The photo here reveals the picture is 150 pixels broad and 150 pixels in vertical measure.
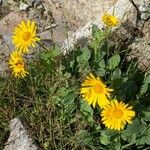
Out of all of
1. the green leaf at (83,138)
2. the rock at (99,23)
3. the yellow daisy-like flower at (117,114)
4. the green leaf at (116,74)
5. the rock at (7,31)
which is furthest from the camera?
the rock at (7,31)

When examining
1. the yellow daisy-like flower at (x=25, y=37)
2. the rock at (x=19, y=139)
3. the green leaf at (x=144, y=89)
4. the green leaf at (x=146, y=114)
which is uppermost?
the yellow daisy-like flower at (x=25, y=37)

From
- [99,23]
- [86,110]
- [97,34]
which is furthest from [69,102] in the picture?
[99,23]

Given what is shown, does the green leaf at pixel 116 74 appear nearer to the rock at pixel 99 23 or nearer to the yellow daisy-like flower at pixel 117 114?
the yellow daisy-like flower at pixel 117 114

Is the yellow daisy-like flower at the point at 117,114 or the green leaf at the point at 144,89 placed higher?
the green leaf at the point at 144,89

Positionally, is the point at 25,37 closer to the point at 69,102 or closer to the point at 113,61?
the point at 69,102

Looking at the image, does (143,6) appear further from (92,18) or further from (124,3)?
(92,18)

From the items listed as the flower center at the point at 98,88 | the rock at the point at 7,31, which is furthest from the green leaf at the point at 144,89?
the rock at the point at 7,31

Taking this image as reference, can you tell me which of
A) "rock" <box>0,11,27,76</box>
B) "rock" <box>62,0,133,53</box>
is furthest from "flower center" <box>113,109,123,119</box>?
"rock" <box>0,11,27,76</box>

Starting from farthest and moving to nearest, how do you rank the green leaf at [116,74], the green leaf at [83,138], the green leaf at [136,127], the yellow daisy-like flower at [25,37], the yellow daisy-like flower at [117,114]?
1. the green leaf at [116,74]
2. the green leaf at [83,138]
3. the yellow daisy-like flower at [25,37]
4. the green leaf at [136,127]
5. the yellow daisy-like flower at [117,114]
